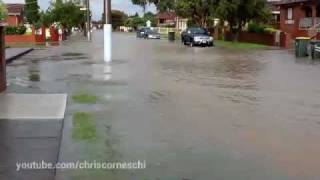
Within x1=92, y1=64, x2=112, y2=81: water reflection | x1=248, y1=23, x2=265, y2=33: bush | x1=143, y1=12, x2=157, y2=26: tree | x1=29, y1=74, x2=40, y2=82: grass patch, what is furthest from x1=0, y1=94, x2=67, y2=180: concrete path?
x1=143, y1=12, x2=157, y2=26: tree

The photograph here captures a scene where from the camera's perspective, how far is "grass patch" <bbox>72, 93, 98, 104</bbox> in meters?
14.2

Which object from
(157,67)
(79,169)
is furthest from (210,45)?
(79,169)

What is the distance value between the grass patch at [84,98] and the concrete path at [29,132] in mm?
323

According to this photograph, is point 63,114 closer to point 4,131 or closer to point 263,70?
point 4,131

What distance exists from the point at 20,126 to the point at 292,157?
179 inches

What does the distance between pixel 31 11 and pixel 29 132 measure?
312 feet

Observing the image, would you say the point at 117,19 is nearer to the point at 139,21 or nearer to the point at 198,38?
the point at 139,21

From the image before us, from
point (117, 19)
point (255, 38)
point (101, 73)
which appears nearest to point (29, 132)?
point (101, 73)

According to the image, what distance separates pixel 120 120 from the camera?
1157 cm

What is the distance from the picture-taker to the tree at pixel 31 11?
333 feet

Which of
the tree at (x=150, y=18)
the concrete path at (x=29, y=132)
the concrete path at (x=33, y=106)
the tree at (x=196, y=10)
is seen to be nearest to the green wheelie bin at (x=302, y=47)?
the concrete path at (x=33, y=106)

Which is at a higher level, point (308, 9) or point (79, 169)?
point (308, 9)

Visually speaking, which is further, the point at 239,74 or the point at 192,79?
the point at 239,74

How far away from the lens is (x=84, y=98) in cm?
1479
